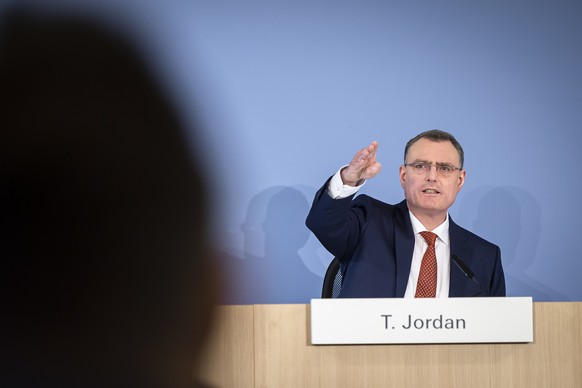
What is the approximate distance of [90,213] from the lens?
312mm

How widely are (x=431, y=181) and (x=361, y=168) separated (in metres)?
0.75

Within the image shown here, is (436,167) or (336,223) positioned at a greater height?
(436,167)

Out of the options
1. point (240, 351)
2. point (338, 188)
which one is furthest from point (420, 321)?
point (338, 188)

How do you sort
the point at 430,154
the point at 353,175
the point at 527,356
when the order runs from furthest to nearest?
the point at 430,154 → the point at 353,175 → the point at 527,356

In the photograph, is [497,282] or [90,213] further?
[497,282]

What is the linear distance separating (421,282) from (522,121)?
1.49 metres

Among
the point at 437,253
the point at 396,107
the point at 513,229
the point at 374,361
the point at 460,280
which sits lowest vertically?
the point at 374,361

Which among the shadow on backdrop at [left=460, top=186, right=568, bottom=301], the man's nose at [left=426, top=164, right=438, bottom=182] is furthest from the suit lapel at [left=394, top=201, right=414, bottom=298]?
the shadow on backdrop at [left=460, top=186, right=568, bottom=301]

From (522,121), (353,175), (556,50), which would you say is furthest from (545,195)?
(353,175)

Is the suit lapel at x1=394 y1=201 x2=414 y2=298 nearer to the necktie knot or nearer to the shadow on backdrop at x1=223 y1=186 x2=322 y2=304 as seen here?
the necktie knot

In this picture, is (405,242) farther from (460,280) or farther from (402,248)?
(460,280)

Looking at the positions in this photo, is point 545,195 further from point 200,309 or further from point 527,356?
point 200,309

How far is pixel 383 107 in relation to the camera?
12.9 feet

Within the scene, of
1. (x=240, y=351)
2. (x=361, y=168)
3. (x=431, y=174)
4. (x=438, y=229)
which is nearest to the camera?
(x=240, y=351)
